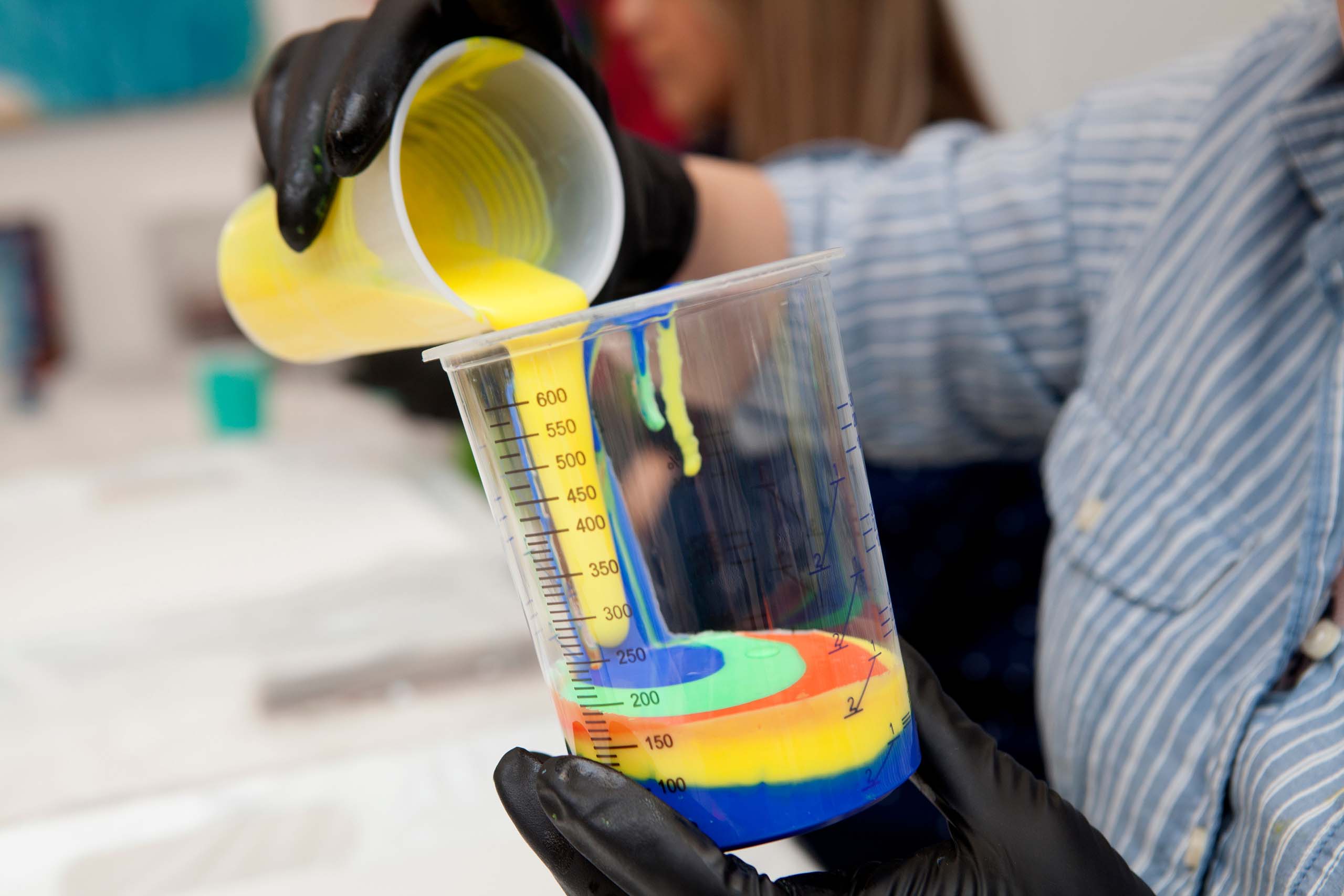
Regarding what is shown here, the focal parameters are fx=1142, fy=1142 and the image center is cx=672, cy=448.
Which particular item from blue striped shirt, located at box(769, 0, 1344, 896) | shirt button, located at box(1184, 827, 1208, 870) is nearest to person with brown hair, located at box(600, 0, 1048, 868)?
blue striped shirt, located at box(769, 0, 1344, 896)

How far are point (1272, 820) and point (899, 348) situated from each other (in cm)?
51

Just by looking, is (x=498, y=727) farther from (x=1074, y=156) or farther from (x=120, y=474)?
(x=120, y=474)

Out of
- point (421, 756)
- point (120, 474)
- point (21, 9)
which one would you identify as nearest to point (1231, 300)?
point (421, 756)

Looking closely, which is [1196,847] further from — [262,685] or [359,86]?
[262,685]

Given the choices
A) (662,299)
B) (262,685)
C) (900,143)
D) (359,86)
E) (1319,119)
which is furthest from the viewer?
(900,143)

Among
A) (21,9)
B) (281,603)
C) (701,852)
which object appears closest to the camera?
(701,852)

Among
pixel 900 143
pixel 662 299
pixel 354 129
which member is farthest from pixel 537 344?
pixel 900 143

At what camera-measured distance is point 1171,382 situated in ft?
2.30

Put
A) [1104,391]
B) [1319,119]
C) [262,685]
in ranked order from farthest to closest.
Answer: [262,685] < [1104,391] < [1319,119]

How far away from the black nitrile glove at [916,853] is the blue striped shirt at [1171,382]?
120mm

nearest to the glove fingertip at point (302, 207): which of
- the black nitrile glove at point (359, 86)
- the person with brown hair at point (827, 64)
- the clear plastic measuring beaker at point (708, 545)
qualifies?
the black nitrile glove at point (359, 86)

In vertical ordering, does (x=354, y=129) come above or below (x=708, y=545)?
above

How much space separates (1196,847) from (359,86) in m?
0.54

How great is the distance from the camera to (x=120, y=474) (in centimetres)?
159
